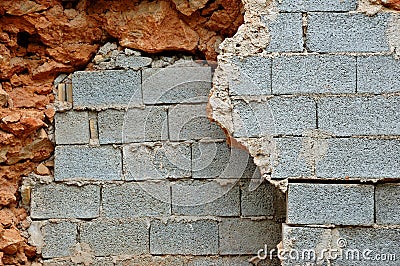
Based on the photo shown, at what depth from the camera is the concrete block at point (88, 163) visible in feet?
12.4

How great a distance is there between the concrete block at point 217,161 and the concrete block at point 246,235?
0.30 meters

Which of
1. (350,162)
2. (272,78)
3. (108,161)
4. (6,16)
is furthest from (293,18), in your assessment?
(6,16)

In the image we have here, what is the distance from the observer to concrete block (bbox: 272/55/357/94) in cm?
324

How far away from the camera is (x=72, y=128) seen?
380 centimetres

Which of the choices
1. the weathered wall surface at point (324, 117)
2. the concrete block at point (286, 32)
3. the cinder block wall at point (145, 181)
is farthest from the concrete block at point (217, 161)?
the concrete block at point (286, 32)

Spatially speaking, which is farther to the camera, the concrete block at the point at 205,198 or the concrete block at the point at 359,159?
the concrete block at the point at 205,198

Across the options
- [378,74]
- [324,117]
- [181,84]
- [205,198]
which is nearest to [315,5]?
[378,74]

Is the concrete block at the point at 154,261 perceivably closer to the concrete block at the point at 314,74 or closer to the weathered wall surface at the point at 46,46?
the weathered wall surface at the point at 46,46

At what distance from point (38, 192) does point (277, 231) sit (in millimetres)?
1535

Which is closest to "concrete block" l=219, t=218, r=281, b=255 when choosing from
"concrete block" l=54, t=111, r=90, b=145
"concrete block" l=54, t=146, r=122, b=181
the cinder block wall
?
the cinder block wall

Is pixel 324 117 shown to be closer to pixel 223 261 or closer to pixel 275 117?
pixel 275 117

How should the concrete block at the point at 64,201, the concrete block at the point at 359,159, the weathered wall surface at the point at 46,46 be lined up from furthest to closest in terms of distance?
1. the concrete block at the point at 64,201
2. the weathered wall surface at the point at 46,46
3. the concrete block at the point at 359,159

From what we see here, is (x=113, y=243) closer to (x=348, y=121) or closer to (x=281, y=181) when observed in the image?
(x=281, y=181)

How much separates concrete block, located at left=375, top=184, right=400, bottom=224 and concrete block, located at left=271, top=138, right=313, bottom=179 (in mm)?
402
